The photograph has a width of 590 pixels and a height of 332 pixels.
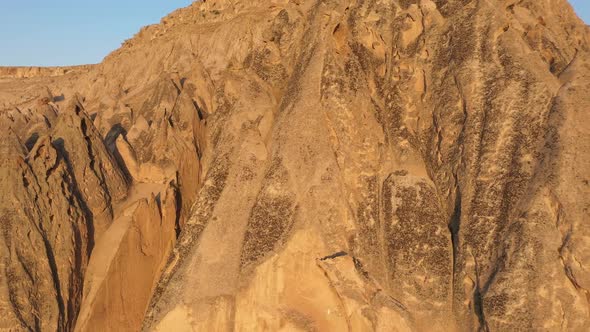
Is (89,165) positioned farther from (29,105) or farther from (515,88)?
(29,105)

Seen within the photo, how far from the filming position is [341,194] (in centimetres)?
1208

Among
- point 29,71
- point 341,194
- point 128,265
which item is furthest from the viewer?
point 29,71

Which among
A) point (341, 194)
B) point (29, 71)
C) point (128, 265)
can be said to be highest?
point (29, 71)

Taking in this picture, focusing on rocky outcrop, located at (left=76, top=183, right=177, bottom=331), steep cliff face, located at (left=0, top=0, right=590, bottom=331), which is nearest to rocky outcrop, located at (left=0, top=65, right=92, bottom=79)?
steep cliff face, located at (left=0, top=0, right=590, bottom=331)

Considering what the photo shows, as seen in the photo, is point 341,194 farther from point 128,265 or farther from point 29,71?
point 29,71

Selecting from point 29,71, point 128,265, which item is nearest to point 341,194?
point 128,265

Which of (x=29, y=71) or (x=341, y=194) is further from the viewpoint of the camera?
(x=29, y=71)

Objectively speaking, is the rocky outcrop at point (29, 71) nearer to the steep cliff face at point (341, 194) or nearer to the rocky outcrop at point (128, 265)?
the steep cliff face at point (341, 194)

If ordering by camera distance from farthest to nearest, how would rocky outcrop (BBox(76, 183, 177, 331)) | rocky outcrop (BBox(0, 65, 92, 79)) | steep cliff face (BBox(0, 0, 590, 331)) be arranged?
1. rocky outcrop (BBox(0, 65, 92, 79))
2. rocky outcrop (BBox(76, 183, 177, 331))
3. steep cliff face (BBox(0, 0, 590, 331))

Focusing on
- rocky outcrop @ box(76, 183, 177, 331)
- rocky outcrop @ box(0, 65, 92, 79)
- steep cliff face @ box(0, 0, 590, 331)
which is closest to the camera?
steep cliff face @ box(0, 0, 590, 331)

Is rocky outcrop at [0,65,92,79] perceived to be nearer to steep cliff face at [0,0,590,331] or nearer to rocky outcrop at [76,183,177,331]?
steep cliff face at [0,0,590,331]

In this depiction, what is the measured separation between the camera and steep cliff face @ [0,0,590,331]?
1081 cm

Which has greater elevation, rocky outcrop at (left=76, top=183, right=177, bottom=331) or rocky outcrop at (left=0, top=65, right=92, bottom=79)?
rocky outcrop at (left=0, top=65, right=92, bottom=79)

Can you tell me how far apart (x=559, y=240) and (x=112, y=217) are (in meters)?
8.59
